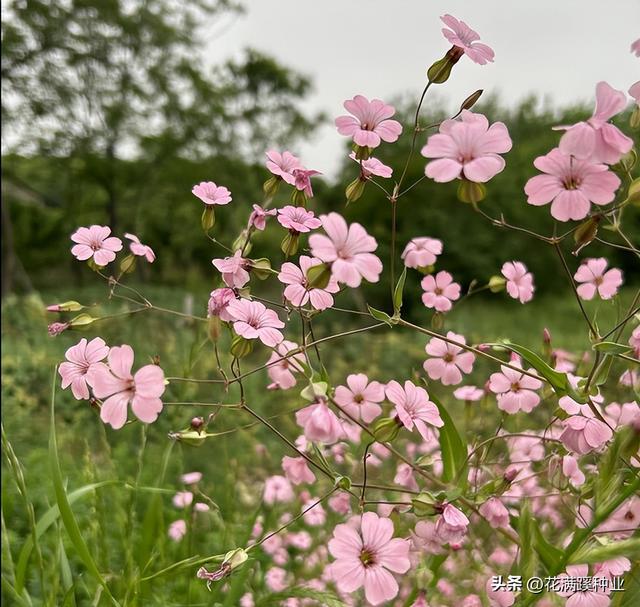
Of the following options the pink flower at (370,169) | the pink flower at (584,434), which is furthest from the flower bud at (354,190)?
the pink flower at (584,434)

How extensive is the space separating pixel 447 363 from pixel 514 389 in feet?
0.29

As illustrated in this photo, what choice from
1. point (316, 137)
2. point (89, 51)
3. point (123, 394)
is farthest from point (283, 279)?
point (316, 137)

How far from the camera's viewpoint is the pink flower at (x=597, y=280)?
759 millimetres

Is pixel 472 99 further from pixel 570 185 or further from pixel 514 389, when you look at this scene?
pixel 514 389

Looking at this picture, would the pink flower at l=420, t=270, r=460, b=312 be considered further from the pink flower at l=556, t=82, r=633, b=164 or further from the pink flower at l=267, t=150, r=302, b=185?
the pink flower at l=556, t=82, r=633, b=164

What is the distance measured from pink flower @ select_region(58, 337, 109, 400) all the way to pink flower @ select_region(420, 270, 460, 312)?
42cm

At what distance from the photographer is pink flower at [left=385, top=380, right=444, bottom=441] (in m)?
0.55

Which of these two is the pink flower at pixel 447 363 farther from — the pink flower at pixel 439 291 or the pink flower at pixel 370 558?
the pink flower at pixel 370 558

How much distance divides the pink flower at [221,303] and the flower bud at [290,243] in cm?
10

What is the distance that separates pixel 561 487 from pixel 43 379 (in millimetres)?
2625

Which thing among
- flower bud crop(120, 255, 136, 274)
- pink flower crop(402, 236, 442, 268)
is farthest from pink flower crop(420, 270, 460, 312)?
flower bud crop(120, 255, 136, 274)

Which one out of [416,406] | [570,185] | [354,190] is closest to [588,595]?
[416,406]

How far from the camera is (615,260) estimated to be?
23.5 feet

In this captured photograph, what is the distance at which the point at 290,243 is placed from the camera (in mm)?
641
